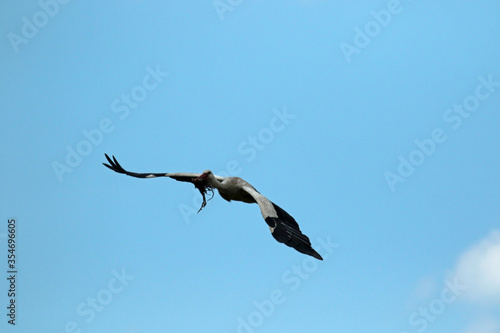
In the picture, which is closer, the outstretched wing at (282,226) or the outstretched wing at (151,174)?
the outstretched wing at (282,226)

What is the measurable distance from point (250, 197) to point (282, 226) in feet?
6.83

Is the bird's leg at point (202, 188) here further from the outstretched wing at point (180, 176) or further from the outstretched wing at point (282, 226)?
the outstretched wing at point (282, 226)

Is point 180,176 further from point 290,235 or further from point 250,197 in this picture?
point 290,235

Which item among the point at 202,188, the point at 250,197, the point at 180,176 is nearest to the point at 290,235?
the point at 250,197

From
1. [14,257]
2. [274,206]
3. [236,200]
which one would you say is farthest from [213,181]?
[14,257]

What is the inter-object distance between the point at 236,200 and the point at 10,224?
5642 mm

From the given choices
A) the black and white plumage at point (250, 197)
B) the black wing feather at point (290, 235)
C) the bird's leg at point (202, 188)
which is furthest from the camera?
the bird's leg at point (202, 188)

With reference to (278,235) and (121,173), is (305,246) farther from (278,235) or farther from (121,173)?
(121,173)

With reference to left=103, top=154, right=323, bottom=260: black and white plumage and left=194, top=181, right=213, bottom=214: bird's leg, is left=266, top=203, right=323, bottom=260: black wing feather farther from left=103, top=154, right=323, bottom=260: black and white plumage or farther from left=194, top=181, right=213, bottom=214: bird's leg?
left=194, top=181, right=213, bottom=214: bird's leg

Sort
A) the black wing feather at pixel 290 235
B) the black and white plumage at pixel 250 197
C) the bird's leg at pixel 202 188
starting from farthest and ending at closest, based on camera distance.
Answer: the bird's leg at pixel 202 188 → the black and white plumage at pixel 250 197 → the black wing feather at pixel 290 235

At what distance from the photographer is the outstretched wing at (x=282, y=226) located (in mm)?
13969

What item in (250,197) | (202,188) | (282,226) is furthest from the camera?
(202,188)

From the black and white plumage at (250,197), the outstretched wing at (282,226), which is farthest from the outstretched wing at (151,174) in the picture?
the outstretched wing at (282,226)

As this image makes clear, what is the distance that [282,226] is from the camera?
48.2 feet
